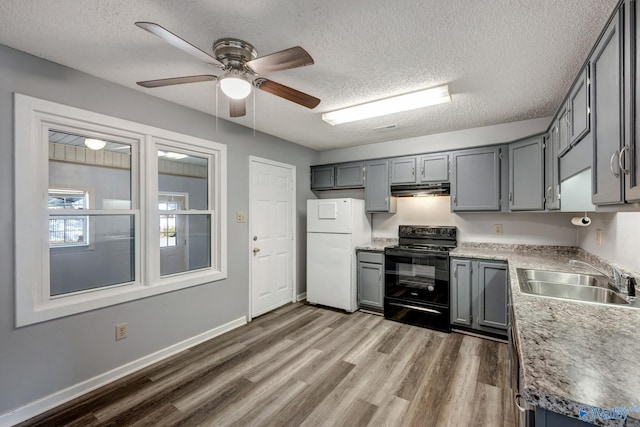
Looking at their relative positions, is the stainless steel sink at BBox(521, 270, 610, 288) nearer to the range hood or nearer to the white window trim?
the range hood

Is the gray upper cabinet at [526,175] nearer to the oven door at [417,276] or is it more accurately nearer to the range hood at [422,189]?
the range hood at [422,189]

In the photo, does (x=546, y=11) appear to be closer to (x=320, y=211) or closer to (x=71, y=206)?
(x=320, y=211)

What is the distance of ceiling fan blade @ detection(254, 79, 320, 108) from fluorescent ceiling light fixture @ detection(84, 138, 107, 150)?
1.47 metres

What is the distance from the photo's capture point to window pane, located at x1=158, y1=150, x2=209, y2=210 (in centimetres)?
269

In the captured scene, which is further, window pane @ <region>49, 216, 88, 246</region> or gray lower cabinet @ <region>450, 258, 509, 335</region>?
gray lower cabinet @ <region>450, 258, 509, 335</region>

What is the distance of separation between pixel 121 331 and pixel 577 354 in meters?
2.89

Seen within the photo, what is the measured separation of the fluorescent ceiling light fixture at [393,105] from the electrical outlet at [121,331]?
8.66 feet

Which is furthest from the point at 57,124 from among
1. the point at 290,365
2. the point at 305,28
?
the point at 290,365

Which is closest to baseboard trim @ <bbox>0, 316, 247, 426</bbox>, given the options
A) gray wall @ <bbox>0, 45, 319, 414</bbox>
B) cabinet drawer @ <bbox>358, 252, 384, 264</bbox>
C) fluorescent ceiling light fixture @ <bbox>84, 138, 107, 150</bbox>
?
gray wall @ <bbox>0, 45, 319, 414</bbox>

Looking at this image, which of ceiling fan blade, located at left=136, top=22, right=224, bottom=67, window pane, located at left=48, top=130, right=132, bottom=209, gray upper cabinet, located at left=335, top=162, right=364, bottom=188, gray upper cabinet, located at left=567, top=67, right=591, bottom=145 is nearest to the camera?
ceiling fan blade, located at left=136, top=22, right=224, bottom=67

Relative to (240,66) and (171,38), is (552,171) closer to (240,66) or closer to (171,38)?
(240,66)

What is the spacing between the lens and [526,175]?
2947 millimetres

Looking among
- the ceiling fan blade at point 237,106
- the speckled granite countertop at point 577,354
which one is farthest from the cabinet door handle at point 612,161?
the ceiling fan blade at point 237,106

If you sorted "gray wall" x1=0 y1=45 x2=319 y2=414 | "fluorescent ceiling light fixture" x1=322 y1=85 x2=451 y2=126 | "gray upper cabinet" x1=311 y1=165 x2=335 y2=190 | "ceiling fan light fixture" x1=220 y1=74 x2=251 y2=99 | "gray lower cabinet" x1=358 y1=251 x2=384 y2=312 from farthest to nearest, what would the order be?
"gray upper cabinet" x1=311 y1=165 x2=335 y2=190
"gray lower cabinet" x1=358 y1=251 x2=384 y2=312
"fluorescent ceiling light fixture" x1=322 y1=85 x2=451 y2=126
"gray wall" x1=0 y1=45 x2=319 y2=414
"ceiling fan light fixture" x1=220 y1=74 x2=251 y2=99
